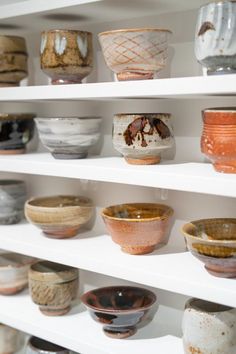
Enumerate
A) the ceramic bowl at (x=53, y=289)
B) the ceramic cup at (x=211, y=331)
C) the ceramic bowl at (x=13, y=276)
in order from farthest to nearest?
the ceramic bowl at (x=13, y=276) → the ceramic bowl at (x=53, y=289) → the ceramic cup at (x=211, y=331)

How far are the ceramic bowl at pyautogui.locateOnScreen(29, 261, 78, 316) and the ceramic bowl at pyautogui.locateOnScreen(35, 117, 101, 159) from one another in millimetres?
344

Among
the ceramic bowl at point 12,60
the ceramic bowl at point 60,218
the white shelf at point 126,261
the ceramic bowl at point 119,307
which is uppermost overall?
the ceramic bowl at point 12,60

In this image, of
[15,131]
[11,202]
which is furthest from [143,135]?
[11,202]

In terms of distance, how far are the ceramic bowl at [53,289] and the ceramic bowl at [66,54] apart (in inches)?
21.8

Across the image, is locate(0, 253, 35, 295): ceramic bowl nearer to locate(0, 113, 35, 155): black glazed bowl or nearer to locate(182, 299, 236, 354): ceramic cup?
locate(0, 113, 35, 155): black glazed bowl

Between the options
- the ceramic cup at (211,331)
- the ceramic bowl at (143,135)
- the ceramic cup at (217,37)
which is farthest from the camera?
the ceramic bowl at (143,135)

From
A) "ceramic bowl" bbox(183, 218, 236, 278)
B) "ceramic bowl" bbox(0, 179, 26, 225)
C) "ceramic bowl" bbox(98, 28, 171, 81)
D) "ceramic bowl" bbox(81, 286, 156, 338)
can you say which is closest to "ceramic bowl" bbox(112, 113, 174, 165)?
"ceramic bowl" bbox(98, 28, 171, 81)

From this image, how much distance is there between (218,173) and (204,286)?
26 centimetres

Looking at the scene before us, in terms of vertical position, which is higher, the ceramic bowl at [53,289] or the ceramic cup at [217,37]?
the ceramic cup at [217,37]

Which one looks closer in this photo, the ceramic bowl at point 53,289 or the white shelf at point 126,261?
the white shelf at point 126,261

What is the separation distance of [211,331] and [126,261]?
28cm

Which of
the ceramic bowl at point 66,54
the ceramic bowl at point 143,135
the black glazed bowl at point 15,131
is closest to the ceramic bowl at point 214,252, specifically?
the ceramic bowl at point 143,135

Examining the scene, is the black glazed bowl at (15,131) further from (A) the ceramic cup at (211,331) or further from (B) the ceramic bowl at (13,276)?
(A) the ceramic cup at (211,331)

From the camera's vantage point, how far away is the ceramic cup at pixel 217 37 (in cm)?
120
